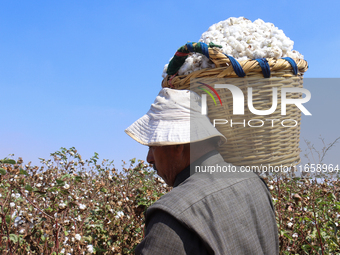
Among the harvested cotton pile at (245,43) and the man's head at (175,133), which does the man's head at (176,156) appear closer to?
the man's head at (175,133)

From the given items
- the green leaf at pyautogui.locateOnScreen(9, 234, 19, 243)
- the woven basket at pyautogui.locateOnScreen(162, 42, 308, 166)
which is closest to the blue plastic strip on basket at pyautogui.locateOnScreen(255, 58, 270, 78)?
the woven basket at pyautogui.locateOnScreen(162, 42, 308, 166)

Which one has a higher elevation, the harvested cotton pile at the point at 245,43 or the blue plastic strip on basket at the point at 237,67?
the harvested cotton pile at the point at 245,43

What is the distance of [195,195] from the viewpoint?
1.28 metres

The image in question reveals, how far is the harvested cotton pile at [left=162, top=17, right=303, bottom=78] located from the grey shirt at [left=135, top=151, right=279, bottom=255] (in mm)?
542

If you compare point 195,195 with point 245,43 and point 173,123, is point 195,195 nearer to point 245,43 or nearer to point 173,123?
point 173,123

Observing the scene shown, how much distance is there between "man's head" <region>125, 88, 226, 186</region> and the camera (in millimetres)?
1516

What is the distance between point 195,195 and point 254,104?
0.71m

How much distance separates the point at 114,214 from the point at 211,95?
139 cm

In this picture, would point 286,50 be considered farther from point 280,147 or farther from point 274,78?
point 280,147

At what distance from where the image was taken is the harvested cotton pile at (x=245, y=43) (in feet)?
5.70

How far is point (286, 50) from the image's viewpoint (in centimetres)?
184

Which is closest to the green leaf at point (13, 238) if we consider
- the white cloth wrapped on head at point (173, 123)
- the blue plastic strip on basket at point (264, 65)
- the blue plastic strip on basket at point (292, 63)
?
the white cloth wrapped on head at point (173, 123)

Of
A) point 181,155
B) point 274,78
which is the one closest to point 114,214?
point 181,155

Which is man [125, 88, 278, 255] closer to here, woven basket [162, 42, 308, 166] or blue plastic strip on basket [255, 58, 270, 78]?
woven basket [162, 42, 308, 166]
